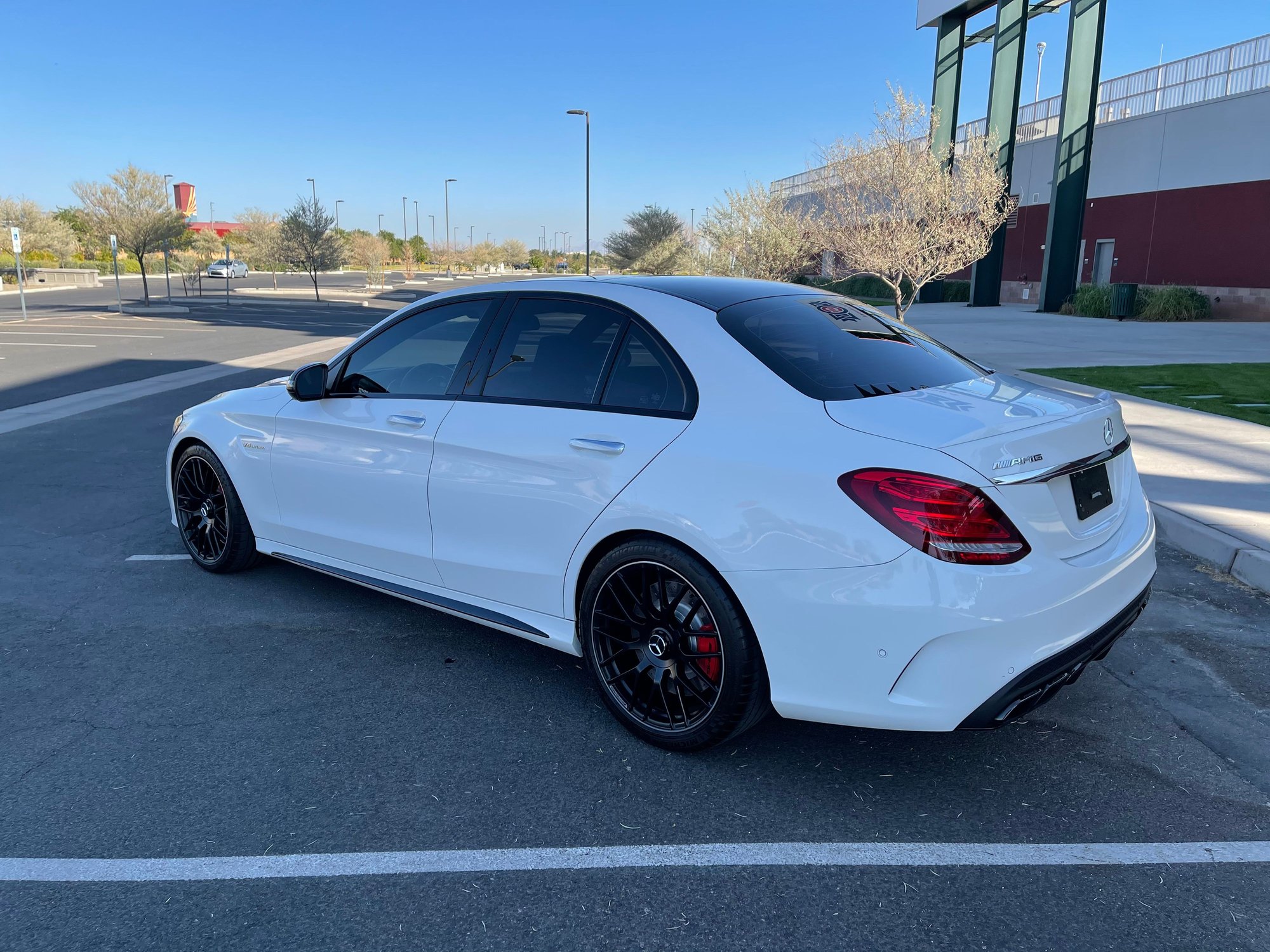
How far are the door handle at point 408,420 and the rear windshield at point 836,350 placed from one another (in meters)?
1.40

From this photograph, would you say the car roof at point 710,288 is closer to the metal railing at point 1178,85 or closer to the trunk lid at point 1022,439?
the trunk lid at point 1022,439

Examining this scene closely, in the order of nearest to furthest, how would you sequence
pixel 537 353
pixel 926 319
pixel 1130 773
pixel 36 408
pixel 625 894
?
pixel 625 894 < pixel 1130 773 < pixel 537 353 < pixel 36 408 < pixel 926 319

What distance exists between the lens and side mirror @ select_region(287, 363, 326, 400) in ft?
15.1

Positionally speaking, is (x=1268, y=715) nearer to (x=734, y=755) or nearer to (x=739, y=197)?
(x=734, y=755)

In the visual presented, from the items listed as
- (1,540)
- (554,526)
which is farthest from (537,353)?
(1,540)

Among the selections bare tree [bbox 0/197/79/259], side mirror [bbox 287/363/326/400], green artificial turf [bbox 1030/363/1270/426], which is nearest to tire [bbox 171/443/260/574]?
side mirror [bbox 287/363/326/400]

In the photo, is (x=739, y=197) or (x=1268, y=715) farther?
(x=739, y=197)

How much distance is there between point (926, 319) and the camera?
29922 millimetres

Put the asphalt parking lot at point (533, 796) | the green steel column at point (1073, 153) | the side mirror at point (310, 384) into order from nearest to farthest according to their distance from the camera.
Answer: the asphalt parking lot at point (533, 796) → the side mirror at point (310, 384) → the green steel column at point (1073, 153)

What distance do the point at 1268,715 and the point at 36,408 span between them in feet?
41.2

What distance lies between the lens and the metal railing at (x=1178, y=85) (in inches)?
1051

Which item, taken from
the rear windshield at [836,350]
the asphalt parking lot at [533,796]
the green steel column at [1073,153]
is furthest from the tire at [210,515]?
the green steel column at [1073,153]

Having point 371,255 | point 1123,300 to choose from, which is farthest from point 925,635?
point 371,255

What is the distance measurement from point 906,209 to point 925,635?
1598cm
